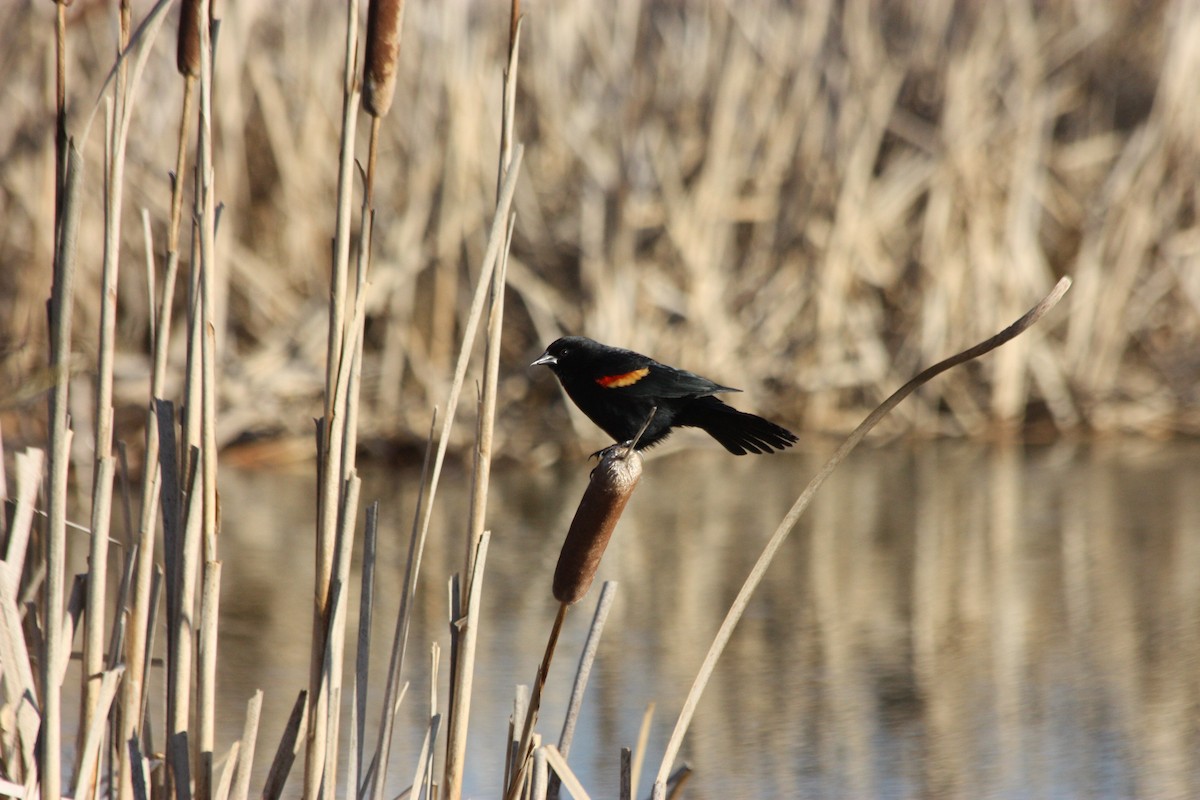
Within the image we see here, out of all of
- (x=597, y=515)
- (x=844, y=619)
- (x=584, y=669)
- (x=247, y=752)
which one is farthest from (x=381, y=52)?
(x=844, y=619)

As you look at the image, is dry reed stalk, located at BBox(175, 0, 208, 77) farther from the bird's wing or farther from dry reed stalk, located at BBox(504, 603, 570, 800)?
the bird's wing

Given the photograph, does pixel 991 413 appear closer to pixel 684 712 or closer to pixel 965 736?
pixel 965 736

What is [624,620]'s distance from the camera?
12.1ft

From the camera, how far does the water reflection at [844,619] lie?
2.70 meters

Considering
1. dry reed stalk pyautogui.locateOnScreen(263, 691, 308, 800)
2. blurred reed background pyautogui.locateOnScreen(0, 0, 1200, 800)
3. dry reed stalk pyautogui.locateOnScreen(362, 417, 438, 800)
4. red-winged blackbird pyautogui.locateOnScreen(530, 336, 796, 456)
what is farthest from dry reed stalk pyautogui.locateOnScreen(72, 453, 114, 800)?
blurred reed background pyautogui.locateOnScreen(0, 0, 1200, 800)

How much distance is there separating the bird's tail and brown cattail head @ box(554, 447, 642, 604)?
49cm

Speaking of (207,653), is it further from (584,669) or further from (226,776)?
(584,669)

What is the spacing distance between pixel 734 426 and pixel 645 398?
7.9 inches

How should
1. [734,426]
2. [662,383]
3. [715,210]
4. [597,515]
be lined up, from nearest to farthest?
[597,515]
[734,426]
[662,383]
[715,210]

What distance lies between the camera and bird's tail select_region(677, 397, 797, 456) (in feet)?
6.44

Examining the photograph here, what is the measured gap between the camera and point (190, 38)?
1.54 m

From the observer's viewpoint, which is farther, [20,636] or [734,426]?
[734,426]

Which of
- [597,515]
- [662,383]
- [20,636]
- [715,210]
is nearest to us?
[597,515]

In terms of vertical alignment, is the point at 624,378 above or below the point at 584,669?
above
